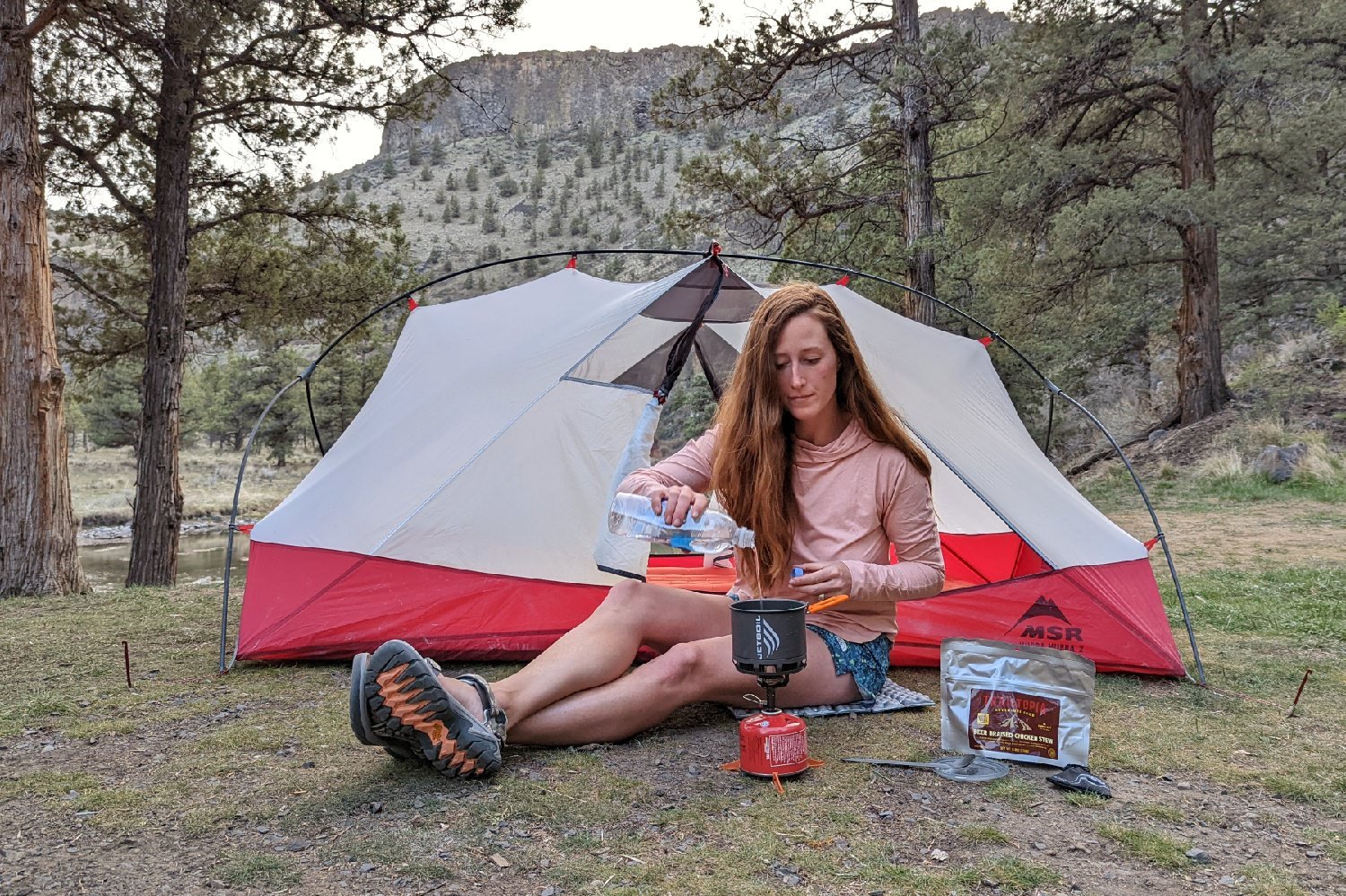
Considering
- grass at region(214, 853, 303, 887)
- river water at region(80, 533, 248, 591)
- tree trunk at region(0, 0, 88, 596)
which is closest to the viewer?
grass at region(214, 853, 303, 887)

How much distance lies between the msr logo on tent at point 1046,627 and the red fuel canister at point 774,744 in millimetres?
1411

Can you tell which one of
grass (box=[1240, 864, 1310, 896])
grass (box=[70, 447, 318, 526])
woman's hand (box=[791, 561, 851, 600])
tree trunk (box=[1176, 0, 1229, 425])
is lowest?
grass (box=[70, 447, 318, 526])

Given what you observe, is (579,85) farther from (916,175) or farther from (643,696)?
(643,696)

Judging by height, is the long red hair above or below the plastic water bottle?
above

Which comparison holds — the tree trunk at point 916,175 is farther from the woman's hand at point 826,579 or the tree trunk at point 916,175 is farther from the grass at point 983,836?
the grass at point 983,836

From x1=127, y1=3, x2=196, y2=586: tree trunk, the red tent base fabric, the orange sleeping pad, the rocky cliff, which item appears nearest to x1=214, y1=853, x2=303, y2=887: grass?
the red tent base fabric

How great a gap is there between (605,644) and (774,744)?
50 centimetres

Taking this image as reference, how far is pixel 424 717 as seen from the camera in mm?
2033

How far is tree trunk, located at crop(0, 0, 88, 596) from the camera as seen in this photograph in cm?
566

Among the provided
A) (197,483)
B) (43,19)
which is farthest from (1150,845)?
(197,483)

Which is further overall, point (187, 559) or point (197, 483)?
point (197, 483)

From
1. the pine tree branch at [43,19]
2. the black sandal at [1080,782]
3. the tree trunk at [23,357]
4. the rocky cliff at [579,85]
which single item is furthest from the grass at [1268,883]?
the rocky cliff at [579,85]

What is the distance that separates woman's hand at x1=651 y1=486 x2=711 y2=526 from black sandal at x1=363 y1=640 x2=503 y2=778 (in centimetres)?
62

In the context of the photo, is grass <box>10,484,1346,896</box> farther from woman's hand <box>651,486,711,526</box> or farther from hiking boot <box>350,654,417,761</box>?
woman's hand <box>651,486,711,526</box>
